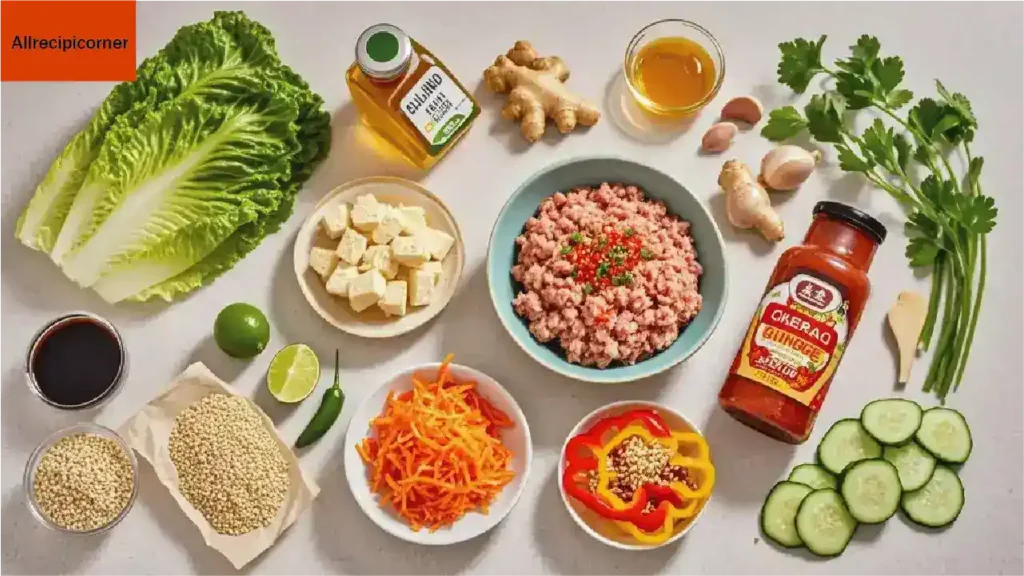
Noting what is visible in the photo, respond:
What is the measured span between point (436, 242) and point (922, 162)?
53.7 inches

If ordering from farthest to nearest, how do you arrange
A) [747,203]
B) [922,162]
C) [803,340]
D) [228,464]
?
1. [922,162]
2. [747,203]
3. [228,464]
4. [803,340]

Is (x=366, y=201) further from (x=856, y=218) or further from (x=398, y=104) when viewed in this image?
(x=856, y=218)

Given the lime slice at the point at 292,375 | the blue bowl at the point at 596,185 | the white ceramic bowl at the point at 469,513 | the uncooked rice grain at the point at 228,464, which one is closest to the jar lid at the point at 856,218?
the blue bowl at the point at 596,185

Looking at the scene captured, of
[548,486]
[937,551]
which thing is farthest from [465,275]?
[937,551]

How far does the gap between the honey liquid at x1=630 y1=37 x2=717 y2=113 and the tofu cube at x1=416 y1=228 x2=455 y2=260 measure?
2.20 ft

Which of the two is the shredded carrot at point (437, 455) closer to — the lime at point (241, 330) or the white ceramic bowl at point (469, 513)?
the white ceramic bowl at point (469, 513)

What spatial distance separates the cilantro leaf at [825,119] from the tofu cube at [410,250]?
1.11 m

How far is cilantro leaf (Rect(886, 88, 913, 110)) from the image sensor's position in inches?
101

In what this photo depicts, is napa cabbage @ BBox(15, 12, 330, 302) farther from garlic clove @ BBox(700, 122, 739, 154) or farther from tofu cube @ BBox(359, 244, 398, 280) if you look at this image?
garlic clove @ BBox(700, 122, 739, 154)

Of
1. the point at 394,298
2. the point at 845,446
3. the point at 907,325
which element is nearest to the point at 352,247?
the point at 394,298

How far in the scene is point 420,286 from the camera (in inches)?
96.5

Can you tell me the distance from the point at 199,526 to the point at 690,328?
136 centimetres

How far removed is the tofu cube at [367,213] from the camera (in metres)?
2.45

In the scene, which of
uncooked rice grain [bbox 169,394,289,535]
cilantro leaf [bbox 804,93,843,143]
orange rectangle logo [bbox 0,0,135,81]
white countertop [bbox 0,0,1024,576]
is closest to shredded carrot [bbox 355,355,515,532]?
white countertop [bbox 0,0,1024,576]
